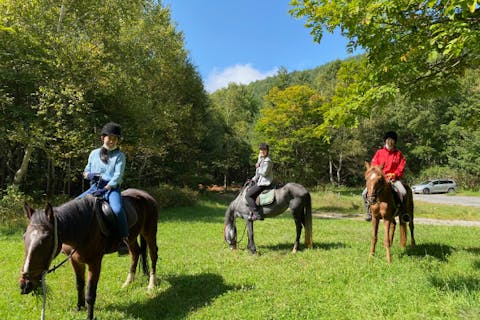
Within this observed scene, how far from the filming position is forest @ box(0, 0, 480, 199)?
5.06m

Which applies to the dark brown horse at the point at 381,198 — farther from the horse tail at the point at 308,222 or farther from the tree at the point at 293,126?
the tree at the point at 293,126

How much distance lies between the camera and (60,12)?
13820 millimetres

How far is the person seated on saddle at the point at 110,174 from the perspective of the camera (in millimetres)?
4625

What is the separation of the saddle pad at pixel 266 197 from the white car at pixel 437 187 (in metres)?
34.0

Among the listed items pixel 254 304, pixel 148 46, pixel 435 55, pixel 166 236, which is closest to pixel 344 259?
pixel 254 304

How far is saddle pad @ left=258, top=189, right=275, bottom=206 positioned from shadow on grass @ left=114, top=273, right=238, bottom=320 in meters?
2.65

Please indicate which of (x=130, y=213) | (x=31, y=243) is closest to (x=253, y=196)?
(x=130, y=213)

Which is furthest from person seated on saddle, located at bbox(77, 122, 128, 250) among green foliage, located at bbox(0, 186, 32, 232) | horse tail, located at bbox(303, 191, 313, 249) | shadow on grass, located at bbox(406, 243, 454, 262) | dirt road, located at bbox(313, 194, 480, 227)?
dirt road, located at bbox(313, 194, 480, 227)

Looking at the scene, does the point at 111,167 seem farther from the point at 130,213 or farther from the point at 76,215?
the point at 76,215

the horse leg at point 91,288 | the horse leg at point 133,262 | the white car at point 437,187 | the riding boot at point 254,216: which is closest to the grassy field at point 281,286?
the horse leg at point 133,262

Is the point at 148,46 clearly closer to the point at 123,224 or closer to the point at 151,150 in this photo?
the point at 151,150

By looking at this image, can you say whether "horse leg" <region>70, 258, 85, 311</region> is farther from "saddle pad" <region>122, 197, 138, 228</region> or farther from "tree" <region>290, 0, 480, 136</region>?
"tree" <region>290, 0, 480, 136</region>

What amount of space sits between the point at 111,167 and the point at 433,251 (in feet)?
24.5

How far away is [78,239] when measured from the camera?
405 centimetres
